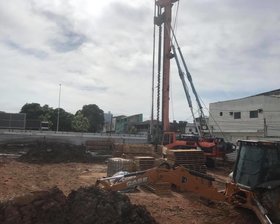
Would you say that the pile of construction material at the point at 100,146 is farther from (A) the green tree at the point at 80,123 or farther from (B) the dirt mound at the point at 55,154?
(A) the green tree at the point at 80,123

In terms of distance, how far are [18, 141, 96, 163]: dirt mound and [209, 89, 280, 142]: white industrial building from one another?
1841 cm

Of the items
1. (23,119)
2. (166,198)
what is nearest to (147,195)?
(166,198)

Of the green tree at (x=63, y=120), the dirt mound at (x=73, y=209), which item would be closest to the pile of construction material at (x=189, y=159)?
the dirt mound at (x=73, y=209)

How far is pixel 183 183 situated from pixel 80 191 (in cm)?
400

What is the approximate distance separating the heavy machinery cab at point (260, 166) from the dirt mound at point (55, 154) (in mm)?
19471

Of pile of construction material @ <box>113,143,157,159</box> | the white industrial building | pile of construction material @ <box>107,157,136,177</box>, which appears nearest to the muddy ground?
pile of construction material @ <box>107,157,136,177</box>

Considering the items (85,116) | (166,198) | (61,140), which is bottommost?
(166,198)

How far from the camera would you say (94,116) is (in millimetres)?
84312

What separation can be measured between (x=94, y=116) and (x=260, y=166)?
243 feet

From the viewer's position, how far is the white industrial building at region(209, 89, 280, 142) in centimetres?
4378

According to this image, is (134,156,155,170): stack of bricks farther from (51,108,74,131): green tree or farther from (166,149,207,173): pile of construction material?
(51,108,74,131): green tree

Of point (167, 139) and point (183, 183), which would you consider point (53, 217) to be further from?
point (167, 139)

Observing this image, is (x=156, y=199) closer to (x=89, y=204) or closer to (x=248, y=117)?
(x=89, y=204)

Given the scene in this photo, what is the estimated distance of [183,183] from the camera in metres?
12.3
